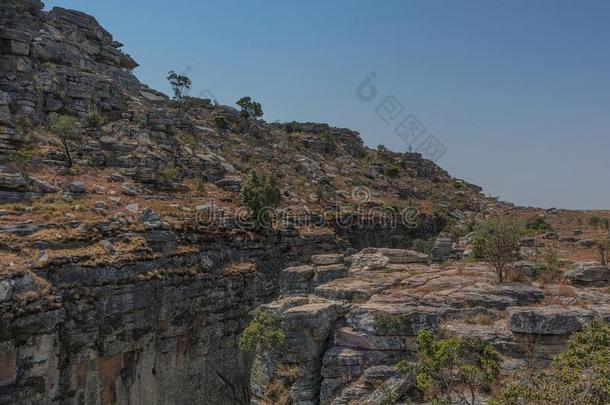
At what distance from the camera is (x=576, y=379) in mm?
8602

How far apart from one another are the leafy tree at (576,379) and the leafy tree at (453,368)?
90cm

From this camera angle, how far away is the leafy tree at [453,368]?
34.8 ft

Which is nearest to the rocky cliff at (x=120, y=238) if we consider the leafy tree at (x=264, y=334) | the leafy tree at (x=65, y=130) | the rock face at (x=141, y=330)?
the rock face at (x=141, y=330)

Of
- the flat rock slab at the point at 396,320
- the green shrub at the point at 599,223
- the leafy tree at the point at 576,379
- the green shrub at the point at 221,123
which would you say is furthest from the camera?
the green shrub at the point at 221,123

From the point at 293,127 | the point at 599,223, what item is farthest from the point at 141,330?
the point at 293,127

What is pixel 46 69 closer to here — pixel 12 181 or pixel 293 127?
pixel 12 181

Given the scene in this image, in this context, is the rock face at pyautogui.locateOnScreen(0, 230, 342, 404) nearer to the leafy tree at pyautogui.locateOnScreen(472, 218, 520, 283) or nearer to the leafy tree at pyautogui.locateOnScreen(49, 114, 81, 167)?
the leafy tree at pyautogui.locateOnScreen(472, 218, 520, 283)

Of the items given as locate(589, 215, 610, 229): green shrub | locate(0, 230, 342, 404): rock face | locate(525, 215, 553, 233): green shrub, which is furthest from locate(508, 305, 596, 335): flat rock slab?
locate(525, 215, 553, 233): green shrub

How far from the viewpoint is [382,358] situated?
13383mm

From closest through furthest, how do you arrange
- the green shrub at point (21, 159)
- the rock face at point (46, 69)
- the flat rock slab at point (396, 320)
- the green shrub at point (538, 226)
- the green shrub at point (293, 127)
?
1. the flat rock slab at point (396, 320)
2. the green shrub at point (21, 159)
3. the rock face at point (46, 69)
4. the green shrub at point (538, 226)
5. the green shrub at point (293, 127)

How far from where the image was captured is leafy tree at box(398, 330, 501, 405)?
1059cm

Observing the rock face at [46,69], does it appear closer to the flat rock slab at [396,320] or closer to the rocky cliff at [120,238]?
the rocky cliff at [120,238]

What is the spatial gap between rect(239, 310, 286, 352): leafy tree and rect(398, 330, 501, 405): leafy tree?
4.27 meters

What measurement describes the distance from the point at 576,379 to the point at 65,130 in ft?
101
